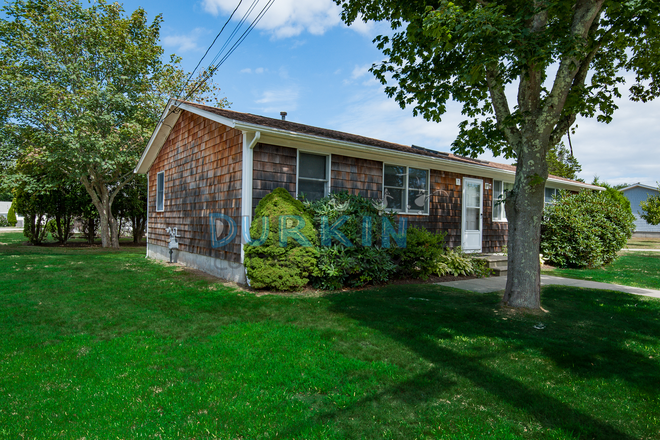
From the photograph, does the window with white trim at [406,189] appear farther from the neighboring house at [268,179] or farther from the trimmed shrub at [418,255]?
the trimmed shrub at [418,255]

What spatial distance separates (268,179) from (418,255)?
3.65 metres

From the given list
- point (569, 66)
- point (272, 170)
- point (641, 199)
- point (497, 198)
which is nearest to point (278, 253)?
point (272, 170)

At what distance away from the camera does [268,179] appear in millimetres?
7656

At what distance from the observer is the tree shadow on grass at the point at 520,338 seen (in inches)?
110

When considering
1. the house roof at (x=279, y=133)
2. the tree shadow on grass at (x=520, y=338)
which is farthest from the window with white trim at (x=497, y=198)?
the tree shadow on grass at (x=520, y=338)

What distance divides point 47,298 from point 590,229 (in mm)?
13401

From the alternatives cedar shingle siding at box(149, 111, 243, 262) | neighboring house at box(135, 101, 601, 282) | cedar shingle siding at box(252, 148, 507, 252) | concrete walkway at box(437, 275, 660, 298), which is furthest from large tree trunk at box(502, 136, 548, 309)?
cedar shingle siding at box(149, 111, 243, 262)

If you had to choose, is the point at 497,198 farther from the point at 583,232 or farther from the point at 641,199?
the point at 641,199

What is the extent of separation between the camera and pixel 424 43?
5688 millimetres

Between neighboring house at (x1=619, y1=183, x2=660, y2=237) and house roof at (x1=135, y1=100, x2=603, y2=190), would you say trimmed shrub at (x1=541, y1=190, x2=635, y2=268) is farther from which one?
neighboring house at (x1=619, y1=183, x2=660, y2=237)

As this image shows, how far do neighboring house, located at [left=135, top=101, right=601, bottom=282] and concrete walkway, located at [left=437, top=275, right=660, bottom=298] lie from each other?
1992 mm

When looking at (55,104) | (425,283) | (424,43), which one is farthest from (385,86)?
(55,104)

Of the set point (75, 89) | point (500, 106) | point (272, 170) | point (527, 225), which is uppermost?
point (75, 89)

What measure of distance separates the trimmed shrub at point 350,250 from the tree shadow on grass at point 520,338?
519 mm
